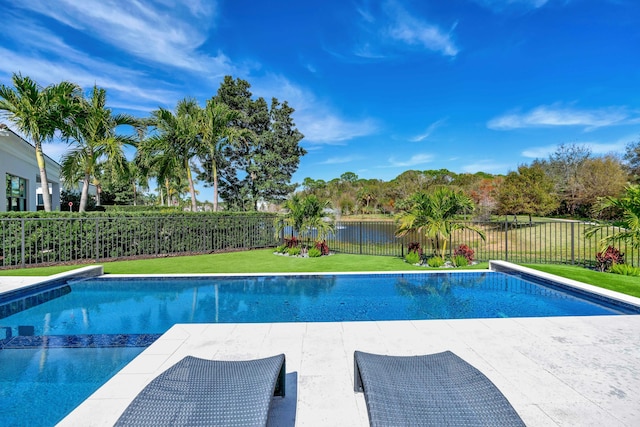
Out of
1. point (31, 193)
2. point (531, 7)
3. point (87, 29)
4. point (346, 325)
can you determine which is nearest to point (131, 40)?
point (87, 29)

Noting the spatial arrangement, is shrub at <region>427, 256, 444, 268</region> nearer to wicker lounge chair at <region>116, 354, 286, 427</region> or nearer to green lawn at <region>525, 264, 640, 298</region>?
green lawn at <region>525, 264, 640, 298</region>

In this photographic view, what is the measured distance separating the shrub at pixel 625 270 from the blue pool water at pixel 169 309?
8.29 ft

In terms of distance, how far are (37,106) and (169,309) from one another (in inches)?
353

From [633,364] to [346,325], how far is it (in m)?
3.00

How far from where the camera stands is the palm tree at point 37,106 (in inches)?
374

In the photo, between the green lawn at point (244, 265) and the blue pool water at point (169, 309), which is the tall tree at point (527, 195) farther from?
the blue pool water at point (169, 309)

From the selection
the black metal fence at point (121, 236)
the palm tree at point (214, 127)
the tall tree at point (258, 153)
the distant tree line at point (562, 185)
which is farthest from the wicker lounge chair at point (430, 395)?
the tall tree at point (258, 153)

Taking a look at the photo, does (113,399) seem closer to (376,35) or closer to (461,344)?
(461,344)

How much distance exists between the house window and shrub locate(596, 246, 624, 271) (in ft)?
68.6

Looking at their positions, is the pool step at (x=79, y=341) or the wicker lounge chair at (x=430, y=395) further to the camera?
the pool step at (x=79, y=341)

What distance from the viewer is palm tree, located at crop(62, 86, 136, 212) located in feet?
35.9

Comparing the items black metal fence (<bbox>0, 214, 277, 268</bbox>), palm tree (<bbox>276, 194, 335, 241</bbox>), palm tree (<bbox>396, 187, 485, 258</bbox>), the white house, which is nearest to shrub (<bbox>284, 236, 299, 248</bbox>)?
palm tree (<bbox>276, 194, 335, 241</bbox>)

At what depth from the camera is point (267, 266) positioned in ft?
31.1

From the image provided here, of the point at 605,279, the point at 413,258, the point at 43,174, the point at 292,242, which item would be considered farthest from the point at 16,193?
the point at 605,279
